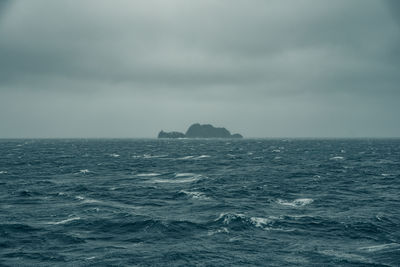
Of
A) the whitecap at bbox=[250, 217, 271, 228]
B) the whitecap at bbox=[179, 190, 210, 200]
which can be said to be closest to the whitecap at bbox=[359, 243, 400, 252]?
the whitecap at bbox=[250, 217, 271, 228]

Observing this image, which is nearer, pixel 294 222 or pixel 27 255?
pixel 27 255

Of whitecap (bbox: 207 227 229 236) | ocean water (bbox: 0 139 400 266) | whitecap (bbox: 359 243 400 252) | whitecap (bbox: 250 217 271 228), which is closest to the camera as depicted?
ocean water (bbox: 0 139 400 266)

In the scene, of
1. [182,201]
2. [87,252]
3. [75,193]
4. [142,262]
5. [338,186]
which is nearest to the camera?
[142,262]

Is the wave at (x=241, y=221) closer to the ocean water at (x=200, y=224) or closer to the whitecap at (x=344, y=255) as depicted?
the ocean water at (x=200, y=224)

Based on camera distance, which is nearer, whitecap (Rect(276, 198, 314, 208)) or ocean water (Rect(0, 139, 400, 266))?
ocean water (Rect(0, 139, 400, 266))

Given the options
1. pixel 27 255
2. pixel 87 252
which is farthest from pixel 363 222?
pixel 27 255

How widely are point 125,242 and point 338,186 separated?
1392 inches

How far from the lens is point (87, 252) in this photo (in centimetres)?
2203

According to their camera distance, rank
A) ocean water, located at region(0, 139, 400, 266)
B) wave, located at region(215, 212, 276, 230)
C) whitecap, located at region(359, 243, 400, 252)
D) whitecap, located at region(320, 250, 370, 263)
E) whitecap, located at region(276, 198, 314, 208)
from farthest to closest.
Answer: whitecap, located at region(276, 198, 314, 208)
wave, located at region(215, 212, 276, 230)
whitecap, located at region(359, 243, 400, 252)
ocean water, located at region(0, 139, 400, 266)
whitecap, located at region(320, 250, 370, 263)

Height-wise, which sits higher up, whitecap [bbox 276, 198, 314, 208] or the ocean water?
whitecap [bbox 276, 198, 314, 208]

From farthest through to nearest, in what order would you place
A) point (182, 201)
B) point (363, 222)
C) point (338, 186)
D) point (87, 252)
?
point (338, 186) → point (182, 201) → point (363, 222) → point (87, 252)

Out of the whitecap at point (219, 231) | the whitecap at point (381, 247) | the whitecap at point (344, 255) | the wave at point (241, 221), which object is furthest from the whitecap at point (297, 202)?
the whitecap at point (344, 255)

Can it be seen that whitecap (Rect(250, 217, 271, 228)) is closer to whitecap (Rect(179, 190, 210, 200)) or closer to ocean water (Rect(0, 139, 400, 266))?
ocean water (Rect(0, 139, 400, 266))

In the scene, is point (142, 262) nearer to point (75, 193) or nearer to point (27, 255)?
point (27, 255)
